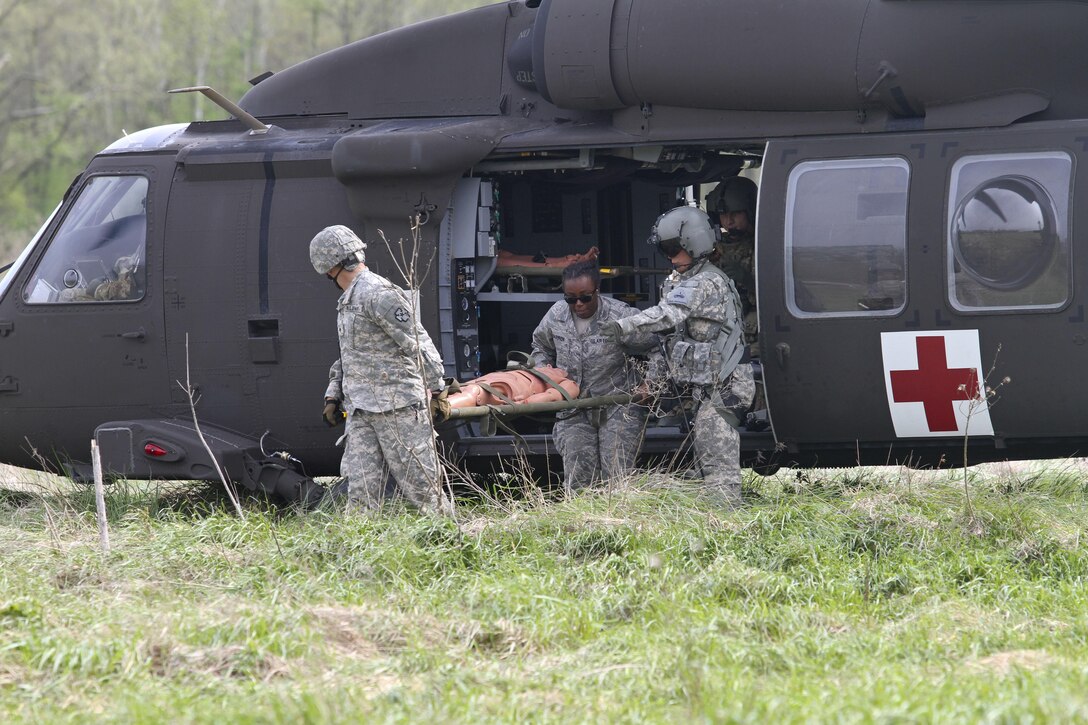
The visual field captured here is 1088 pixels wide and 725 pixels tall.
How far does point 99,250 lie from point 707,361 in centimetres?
368

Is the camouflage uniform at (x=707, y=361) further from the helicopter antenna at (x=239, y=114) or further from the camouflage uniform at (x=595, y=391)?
the helicopter antenna at (x=239, y=114)

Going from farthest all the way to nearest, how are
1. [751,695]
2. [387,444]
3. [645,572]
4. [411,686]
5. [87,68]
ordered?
[87,68], [387,444], [645,572], [411,686], [751,695]

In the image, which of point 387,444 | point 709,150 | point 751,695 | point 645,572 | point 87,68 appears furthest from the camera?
point 87,68

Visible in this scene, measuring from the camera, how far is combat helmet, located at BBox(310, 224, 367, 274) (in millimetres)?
6691

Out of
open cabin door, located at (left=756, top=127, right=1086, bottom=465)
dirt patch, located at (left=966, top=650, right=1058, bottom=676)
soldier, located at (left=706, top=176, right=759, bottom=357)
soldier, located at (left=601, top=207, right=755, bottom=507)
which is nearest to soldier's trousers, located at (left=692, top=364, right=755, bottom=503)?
soldier, located at (left=601, top=207, right=755, bottom=507)

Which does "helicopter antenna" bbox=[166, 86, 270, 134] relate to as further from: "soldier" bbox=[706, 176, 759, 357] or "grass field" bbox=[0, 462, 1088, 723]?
"soldier" bbox=[706, 176, 759, 357]

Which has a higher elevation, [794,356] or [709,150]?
[709,150]

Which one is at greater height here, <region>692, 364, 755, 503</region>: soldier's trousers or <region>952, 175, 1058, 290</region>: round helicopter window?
<region>952, 175, 1058, 290</region>: round helicopter window

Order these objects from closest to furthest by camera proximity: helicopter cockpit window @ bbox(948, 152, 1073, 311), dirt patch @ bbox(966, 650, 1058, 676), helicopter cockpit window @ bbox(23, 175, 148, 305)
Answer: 1. dirt patch @ bbox(966, 650, 1058, 676)
2. helicopter cockpit window @ bbox(948, 152, 1073, 311)
3. helicopter cockpit window @ bbox(23, 175, 148, 305)

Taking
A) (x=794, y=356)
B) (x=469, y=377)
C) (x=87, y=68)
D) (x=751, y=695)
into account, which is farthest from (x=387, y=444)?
(x=87, y=68)

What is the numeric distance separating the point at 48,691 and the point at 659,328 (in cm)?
370

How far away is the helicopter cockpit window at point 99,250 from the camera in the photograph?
7.79 meters

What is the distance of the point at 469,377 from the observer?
772cm

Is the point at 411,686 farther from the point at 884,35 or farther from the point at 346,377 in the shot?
the point at 884,35
